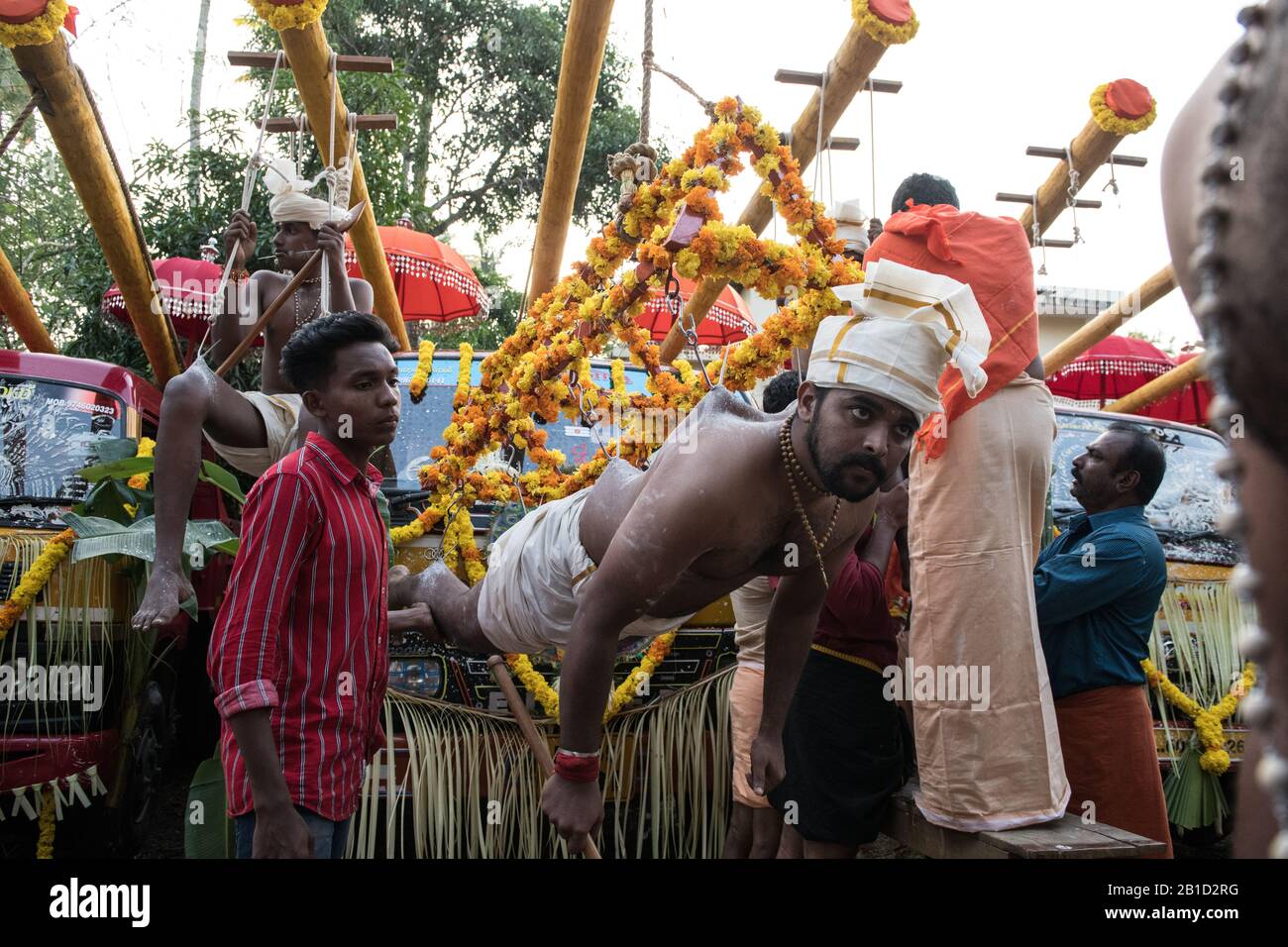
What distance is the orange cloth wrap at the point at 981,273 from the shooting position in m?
3.14

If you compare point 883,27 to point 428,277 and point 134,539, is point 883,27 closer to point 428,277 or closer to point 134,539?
point 134,539

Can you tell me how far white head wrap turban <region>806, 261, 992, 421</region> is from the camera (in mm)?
2396

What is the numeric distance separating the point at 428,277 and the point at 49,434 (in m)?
4.57

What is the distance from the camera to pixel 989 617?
3.04 meters

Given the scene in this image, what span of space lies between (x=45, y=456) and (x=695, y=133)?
11.1ft

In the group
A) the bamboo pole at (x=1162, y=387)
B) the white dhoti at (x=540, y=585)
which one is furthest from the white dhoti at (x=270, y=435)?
the bamboo pole at (x=1162, y=387)

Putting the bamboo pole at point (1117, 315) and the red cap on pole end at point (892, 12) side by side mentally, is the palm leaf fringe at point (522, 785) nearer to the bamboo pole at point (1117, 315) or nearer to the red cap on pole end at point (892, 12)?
the red cap on pole end at point (892, 12)

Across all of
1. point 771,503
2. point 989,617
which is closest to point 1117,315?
point 989,617

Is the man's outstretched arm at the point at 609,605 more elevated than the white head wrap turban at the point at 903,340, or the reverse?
the white head wrap turban at the point at 903,340

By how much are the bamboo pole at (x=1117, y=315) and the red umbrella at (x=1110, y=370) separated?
298 centimetres

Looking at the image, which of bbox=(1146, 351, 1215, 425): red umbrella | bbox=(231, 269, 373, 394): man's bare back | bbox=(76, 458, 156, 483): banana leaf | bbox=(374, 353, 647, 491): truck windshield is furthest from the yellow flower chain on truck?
bbox=(1146, 351, 1215, 425): red umbrella

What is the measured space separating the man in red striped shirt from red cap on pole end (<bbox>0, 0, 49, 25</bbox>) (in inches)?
80.7

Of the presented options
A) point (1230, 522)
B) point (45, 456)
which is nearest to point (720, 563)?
point (1230, 522)

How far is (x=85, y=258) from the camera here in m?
9.62
